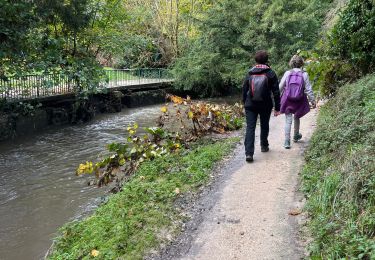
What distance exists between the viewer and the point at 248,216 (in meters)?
5.22

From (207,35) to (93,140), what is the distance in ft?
33.7

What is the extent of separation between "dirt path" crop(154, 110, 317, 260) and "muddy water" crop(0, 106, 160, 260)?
300 cm

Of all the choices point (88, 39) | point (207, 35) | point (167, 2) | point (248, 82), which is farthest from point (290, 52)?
point (248, 82)

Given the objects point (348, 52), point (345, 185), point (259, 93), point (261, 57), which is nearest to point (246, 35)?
point (348, 52)

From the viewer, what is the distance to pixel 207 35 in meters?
22.4

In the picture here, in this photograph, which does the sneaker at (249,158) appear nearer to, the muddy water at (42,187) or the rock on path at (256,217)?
the rock on path at (256,217)

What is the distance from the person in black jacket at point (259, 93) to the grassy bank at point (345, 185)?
1000mm

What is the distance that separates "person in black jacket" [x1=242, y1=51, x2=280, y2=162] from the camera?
6992mm

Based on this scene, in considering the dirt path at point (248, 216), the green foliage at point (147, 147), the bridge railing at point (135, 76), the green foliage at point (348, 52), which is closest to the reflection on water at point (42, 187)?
the green foliage at point (147, 147)

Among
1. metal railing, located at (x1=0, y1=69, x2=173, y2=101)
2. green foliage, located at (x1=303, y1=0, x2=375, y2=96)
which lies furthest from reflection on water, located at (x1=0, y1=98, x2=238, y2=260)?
green foliage, located at (x1=303, y1=0, x2=375, y2=96)

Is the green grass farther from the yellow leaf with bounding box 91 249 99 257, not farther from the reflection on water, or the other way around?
the reflection on water

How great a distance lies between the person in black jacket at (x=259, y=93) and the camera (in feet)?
22.9

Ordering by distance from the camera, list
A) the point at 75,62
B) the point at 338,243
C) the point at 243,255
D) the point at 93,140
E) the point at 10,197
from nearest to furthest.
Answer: the point at 338,243 → the point at 243,255 → the point at 10,197 → the point at 93,140 → the point at 75,62

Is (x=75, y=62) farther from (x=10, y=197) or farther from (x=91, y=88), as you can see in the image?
(x=10, y=197)
